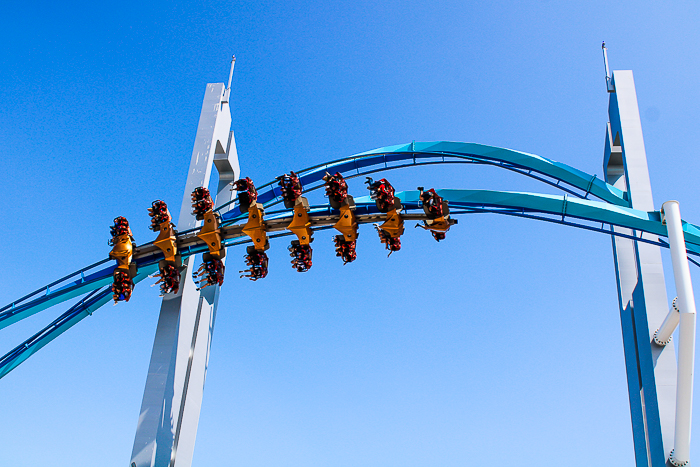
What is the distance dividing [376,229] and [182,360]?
299 inches

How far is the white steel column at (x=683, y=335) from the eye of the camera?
10.7 metres

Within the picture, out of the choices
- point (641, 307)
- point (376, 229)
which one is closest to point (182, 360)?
point (376, 229)

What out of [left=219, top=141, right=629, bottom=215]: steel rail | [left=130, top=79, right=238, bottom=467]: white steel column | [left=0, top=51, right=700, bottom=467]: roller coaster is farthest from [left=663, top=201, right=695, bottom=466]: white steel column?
[left=130, top=79, right=238, bottom=467]: white steel column

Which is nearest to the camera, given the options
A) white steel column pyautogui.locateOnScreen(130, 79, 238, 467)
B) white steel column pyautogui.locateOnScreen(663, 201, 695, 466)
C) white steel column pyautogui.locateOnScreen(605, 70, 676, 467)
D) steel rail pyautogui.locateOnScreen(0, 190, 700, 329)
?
white steel column pyautogui.locateOnScreen(663, 201, 695, 466)

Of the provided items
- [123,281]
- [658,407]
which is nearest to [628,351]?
[658,407]

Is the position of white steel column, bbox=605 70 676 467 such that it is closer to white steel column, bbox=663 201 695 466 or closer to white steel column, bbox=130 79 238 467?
white steel column, bbox=663 201 695 466

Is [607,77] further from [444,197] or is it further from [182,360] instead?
[182,360]

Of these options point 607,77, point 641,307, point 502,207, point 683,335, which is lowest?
point 683,335

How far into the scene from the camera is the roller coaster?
12.4m

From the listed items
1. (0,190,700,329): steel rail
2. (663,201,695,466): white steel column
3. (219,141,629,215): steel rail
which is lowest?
(663,201,695,466): white steel column

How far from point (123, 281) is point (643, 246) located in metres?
13.2

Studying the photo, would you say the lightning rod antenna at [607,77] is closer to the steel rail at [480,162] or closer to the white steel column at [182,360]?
the steel rail at [480,162]

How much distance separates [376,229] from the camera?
12.2 meters

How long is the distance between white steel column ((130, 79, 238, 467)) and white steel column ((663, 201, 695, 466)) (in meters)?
11.7
